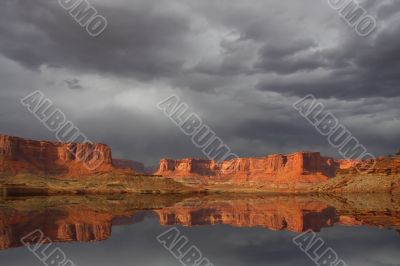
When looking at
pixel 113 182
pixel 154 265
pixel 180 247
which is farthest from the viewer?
pixel 113 182

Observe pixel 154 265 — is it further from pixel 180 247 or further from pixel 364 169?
pixel 364 169

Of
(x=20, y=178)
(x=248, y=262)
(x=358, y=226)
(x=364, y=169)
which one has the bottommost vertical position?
(x=248, y=262)

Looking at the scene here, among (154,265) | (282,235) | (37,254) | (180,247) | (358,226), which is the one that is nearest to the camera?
(154,265)

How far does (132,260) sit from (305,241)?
1011 centimetres

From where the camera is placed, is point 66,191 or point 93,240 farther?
point 66,191

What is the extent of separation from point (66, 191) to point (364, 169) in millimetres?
108550

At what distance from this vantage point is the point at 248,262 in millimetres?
16109

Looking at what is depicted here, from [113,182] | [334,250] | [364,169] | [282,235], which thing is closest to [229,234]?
[282,235]

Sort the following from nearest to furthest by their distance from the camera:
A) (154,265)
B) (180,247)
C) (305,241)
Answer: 1. (154,265)
2. (180,247)
3. (305,241)

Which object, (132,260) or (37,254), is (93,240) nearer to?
(37,254)

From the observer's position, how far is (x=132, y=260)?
54.3 ft

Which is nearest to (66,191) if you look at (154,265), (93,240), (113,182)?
(113,182)

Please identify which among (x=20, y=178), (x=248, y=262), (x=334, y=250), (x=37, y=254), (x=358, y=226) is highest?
(x=20, y=178)

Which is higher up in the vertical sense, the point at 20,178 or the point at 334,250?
the point at 20,178
